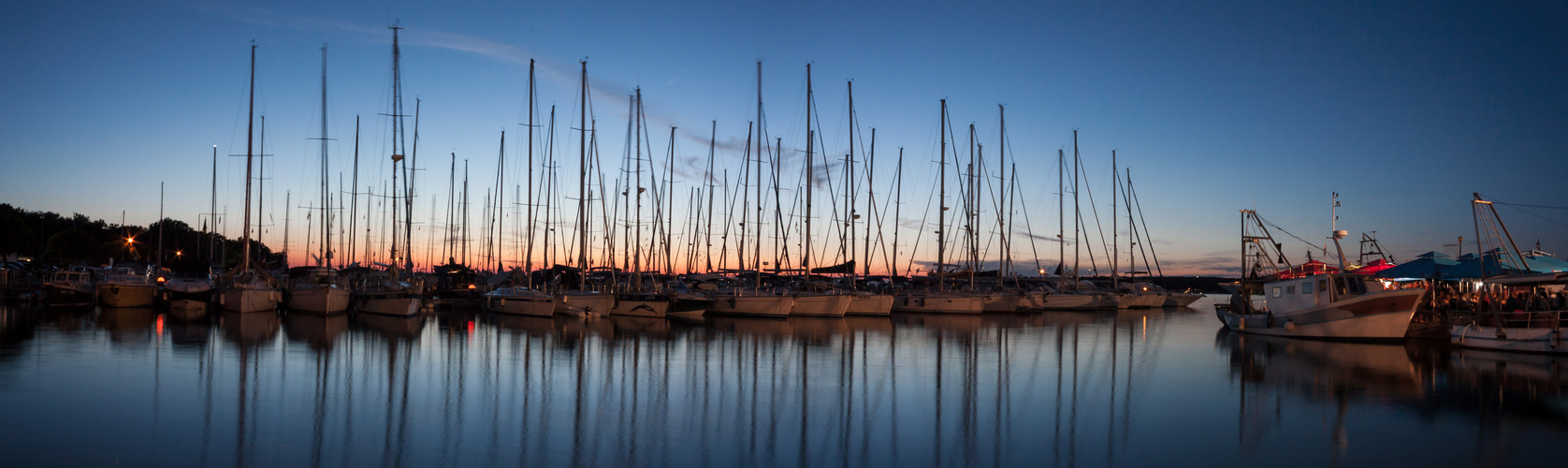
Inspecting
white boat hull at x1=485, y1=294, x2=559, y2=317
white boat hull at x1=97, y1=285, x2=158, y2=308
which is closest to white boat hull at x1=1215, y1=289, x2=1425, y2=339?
white boat hull at x1=485, y1=294, x2=559, y2=317

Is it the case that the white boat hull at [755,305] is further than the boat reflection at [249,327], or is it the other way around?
the white boat hull at [755,305]

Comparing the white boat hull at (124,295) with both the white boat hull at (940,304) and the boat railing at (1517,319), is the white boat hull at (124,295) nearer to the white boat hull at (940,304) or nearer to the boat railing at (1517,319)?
the white boat hull at (940,304)

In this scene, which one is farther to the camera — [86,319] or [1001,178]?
[1001,178]

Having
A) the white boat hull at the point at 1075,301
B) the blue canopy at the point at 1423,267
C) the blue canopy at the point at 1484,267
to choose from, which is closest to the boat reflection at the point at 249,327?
the blue canopy at the point at 1484,267

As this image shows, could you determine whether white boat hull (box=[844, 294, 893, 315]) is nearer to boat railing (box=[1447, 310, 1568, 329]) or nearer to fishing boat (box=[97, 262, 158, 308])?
boat railing (box=[1447, 310, 1568, 329])

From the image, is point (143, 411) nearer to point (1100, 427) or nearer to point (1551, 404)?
point (1100, 427)

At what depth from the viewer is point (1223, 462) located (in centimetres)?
987

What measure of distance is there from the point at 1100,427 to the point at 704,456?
225 inches

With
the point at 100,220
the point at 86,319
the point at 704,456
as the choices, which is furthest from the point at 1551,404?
the point at 100,220

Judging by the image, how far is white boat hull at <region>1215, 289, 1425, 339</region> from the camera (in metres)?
25.6

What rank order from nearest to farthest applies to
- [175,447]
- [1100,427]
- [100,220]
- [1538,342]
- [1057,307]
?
[175,447] → [1100,427] → [1538,342] → [1057,307] → [100,220]

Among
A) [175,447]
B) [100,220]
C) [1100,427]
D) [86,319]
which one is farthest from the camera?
[100,220]

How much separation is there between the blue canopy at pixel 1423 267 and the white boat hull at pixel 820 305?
2226 cm

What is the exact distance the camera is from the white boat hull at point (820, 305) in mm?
39594
